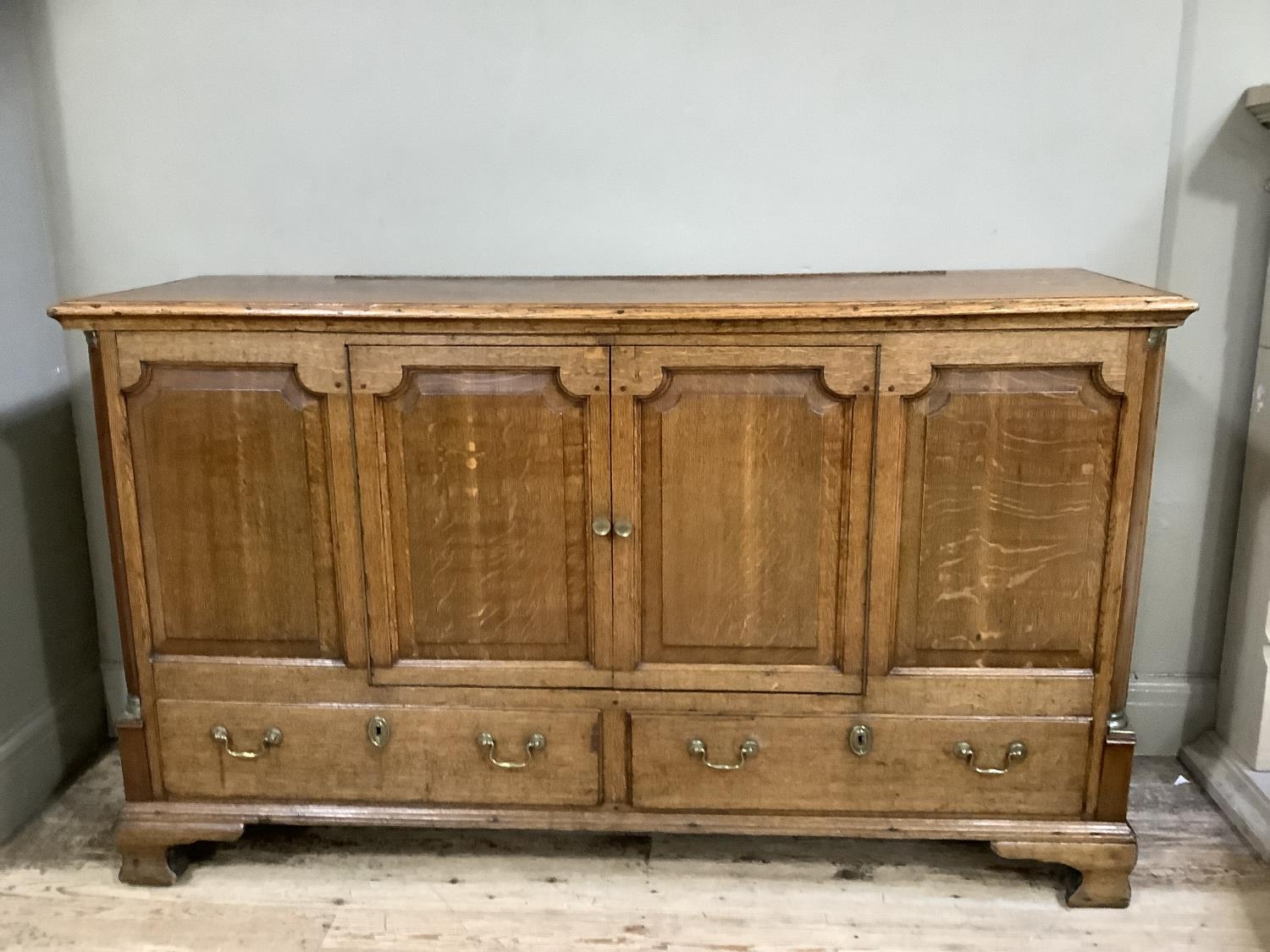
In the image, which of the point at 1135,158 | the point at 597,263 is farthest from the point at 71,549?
the point at 1135,158

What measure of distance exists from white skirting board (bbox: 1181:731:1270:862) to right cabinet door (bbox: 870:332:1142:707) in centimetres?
55

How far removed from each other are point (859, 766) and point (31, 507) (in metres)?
1.70

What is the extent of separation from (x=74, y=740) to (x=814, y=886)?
1586 millimetres

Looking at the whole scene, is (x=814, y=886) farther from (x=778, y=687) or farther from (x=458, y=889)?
(x=458, y=889)

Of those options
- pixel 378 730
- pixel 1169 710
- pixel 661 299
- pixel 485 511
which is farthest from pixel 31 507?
pixel 1169 710

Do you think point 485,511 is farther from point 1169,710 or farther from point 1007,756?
point 1169,710

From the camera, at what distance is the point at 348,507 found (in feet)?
Answer: 5.55

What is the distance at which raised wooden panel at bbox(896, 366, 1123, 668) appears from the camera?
159cm

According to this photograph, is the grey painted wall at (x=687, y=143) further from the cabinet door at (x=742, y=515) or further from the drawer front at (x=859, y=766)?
the drawer front at (x=859, y=766)

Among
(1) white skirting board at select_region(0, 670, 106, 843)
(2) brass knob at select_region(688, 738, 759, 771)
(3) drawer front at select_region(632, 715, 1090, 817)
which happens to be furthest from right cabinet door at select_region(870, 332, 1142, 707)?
(1) white skirting board at select_region(0, 670, 106, 843)

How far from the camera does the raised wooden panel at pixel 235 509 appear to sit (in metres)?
1.67

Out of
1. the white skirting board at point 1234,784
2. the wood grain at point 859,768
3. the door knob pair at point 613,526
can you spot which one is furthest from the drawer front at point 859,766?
the white skirting board at point 1234,784

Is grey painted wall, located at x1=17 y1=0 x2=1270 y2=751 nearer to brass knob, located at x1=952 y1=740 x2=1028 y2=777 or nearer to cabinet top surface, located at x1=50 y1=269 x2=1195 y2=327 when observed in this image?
cabinet top surface, located at x1=50 y1=269 x2=1195 y2=327

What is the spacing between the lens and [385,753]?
179 cm
